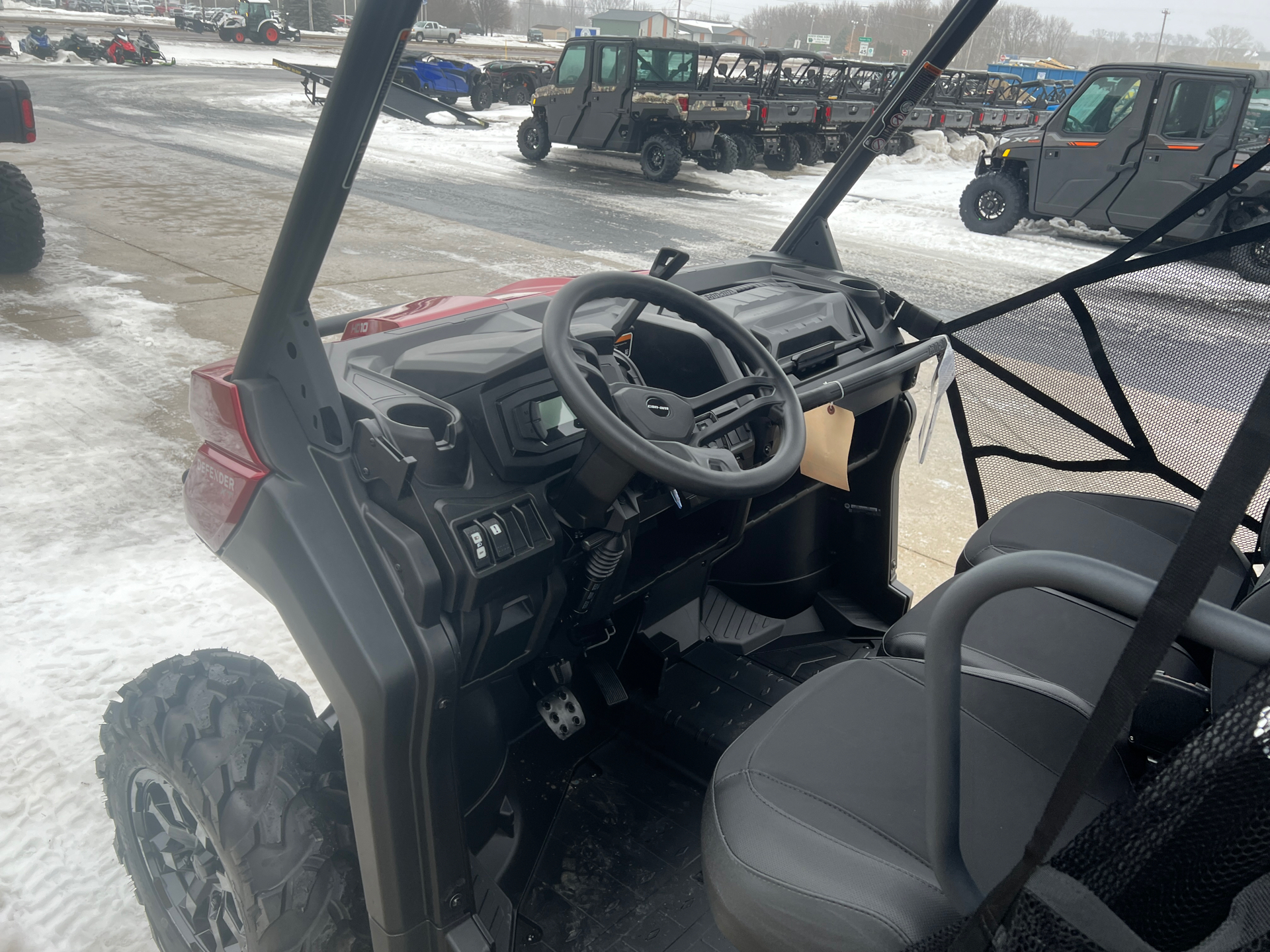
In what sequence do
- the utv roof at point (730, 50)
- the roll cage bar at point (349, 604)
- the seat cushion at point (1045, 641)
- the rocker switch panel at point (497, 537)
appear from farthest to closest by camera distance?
the utv roof at point (730, 50), the seat cushion at point (1045, 641), the rocker switch panel at point (497, 537), the roll cage bar at point (349, 604)

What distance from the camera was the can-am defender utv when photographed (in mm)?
817

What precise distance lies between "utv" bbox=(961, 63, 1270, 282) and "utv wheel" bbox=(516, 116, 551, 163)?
6.51m

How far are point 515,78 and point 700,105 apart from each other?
9024 millimetres

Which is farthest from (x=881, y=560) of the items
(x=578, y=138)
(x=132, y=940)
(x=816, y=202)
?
(x=578, y=138)

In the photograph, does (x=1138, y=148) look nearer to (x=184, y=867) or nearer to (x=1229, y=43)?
(x=1229, y=43)

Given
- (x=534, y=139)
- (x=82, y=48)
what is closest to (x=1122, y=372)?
(x=534, y=139)

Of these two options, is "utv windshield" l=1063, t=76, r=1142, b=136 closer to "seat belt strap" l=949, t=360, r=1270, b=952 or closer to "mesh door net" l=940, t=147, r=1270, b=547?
"mesh door net" l=940, t=147, r=1270, b=547

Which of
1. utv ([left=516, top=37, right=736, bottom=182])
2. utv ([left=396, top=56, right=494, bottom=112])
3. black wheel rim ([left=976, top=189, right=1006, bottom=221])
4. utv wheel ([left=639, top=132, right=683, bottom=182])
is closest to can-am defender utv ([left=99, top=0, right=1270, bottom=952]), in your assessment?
black wheel rim ([left=976, top=189, right=1006, bottom=221])

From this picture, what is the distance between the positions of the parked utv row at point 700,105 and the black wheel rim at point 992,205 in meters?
1.68

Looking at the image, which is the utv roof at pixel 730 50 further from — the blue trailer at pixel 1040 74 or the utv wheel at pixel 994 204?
the blue trailer at pixel 1040 74

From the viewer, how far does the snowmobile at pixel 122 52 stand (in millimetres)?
23656

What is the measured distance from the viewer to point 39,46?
75.6 ft

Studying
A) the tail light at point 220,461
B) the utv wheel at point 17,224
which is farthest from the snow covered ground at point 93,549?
the tail light at point 220,461

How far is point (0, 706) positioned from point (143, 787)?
926mm
